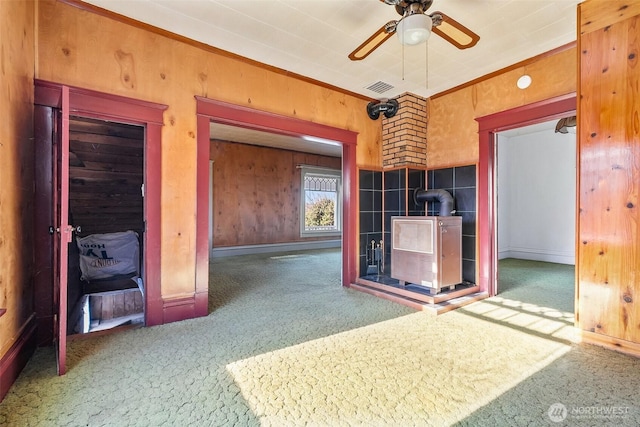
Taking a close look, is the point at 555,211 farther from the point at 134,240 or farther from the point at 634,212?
the point at 134,240

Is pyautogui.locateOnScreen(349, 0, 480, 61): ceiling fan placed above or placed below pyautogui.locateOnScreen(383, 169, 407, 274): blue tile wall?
above

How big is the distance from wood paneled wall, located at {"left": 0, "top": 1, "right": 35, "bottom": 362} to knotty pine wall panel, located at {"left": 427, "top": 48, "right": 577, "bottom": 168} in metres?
4.24

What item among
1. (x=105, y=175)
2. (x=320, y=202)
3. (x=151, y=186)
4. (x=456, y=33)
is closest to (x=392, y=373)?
(x=456, y=33)

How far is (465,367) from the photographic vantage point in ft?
6.37

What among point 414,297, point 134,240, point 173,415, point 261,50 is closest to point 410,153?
point 414,297

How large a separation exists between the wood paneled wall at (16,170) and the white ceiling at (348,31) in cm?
79

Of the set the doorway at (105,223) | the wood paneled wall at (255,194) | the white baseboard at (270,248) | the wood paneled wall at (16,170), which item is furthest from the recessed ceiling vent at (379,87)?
the white baseboard at (270,248)

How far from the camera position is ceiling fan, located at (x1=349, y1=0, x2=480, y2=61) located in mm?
1823

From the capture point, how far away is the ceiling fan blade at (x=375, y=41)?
1971 millimetres

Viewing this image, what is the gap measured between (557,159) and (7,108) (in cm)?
798

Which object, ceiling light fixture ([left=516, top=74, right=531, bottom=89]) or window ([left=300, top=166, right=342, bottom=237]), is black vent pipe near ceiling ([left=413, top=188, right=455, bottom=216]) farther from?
window ([left=300, top=166, right=342, bottom=237])

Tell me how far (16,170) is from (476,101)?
4.51m

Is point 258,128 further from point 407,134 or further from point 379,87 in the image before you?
point 407,134

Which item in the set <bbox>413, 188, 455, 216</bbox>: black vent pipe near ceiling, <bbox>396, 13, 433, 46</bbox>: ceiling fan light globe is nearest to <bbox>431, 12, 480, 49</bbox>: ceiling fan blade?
<bbox>396, 13, 433, 46</bbox>: ceiling fan light globe
